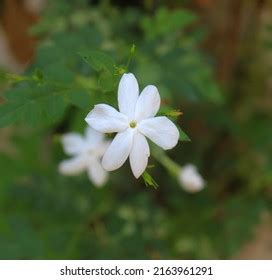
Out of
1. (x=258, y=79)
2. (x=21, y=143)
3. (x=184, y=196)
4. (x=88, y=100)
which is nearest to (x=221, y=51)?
(x=258, y=79)

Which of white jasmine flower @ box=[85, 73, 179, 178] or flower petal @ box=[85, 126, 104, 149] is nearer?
white jasmine flower @ box=[85, 73, 179, 178]

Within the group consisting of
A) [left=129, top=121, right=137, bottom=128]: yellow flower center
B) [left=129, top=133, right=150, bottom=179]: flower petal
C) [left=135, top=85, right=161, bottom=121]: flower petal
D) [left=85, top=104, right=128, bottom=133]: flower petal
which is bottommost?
[left=129, top=133, right=150, bottom=179]: flower petal

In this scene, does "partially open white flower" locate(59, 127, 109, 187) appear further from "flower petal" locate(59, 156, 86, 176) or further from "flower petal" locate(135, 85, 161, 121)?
"flower petal" locate(135, 85, 161, 121)

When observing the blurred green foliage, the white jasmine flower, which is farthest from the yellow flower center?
the blurred green foliage

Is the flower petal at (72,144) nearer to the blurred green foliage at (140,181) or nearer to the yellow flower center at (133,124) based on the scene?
the blurred green foliage at (140,181)

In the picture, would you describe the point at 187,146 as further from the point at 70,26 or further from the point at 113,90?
the point at 113,90

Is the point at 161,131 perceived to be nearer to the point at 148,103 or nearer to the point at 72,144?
the point at 148,103
